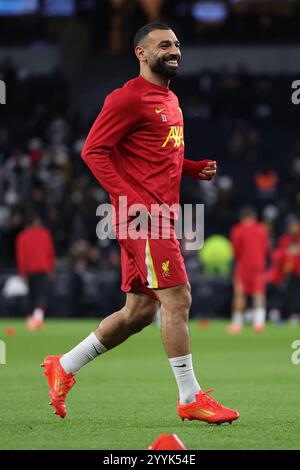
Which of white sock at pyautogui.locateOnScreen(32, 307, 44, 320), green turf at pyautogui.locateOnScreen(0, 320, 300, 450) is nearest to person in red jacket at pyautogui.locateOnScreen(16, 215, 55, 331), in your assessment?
white sock at pyautogui.locateOnScreen(32, 307, 44, 320)

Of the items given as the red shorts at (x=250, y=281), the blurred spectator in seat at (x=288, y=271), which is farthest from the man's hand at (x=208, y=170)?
the blurred spectator in seat at (x=288, y=271)

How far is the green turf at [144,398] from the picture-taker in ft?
23.9

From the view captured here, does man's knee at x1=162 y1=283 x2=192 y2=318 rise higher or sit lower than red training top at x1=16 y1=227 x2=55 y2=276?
higher

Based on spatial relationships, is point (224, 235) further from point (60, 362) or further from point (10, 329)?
point (60, 362)

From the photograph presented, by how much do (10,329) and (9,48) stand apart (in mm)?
17670

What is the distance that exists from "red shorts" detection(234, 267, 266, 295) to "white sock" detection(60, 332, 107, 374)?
14191mm

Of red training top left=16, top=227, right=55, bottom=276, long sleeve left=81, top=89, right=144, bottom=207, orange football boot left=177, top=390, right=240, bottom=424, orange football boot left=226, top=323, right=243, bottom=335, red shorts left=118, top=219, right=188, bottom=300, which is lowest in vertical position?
orange football boot left=226, top=323, right=243, bottom=335

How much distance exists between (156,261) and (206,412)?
3.42 feet

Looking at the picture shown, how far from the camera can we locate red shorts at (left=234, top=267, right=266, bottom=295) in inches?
890

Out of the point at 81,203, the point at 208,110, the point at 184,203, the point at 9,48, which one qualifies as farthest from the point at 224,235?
the point at 9,48

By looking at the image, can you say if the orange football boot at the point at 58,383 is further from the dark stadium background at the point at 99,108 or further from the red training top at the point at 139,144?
the dark stadium background at the point at 99,108

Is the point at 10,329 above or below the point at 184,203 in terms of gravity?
below

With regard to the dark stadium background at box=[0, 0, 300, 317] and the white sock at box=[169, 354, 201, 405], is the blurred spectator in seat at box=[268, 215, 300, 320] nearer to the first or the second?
the dark stadium background at box=[0, 0, 300, 317]

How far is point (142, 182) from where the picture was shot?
8258mm
